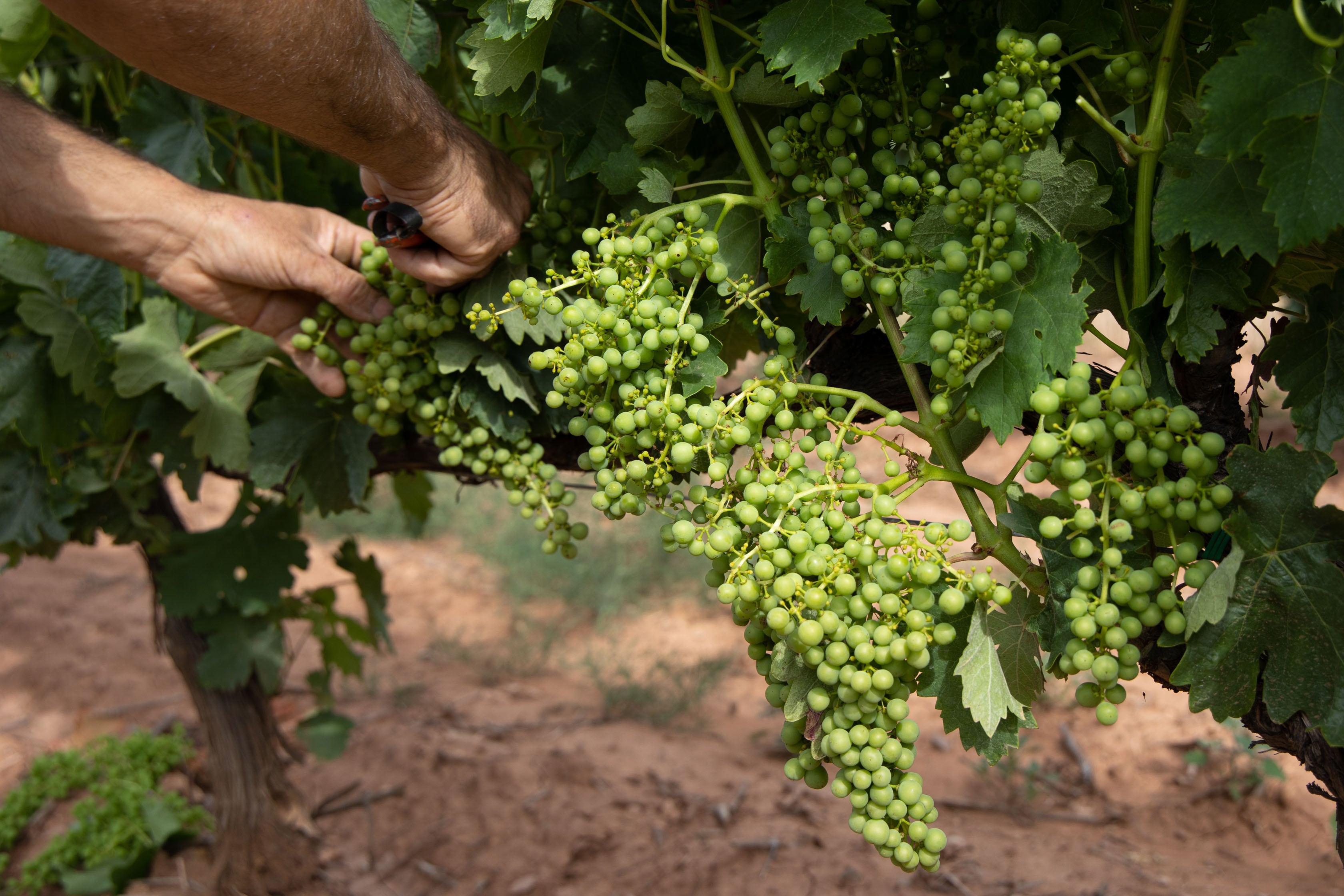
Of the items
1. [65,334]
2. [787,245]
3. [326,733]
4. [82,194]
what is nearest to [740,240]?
[787,245]

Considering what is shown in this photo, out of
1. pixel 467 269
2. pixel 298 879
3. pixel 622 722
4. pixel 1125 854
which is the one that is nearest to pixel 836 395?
pixel 467 269

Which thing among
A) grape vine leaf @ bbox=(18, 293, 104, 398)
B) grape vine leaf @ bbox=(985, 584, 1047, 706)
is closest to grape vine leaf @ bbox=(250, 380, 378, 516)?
grape vine leaf @ bbox=(18, 293, 104, 398)

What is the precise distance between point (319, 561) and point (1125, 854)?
551cm

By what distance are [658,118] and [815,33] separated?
249 millimetres

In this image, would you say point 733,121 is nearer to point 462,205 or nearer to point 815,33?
point 815,33

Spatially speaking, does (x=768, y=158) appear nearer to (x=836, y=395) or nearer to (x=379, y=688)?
(x=836, y=395)

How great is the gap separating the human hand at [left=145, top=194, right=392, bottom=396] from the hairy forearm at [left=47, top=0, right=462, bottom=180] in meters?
0.36

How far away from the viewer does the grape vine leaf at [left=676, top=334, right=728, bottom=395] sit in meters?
1.13

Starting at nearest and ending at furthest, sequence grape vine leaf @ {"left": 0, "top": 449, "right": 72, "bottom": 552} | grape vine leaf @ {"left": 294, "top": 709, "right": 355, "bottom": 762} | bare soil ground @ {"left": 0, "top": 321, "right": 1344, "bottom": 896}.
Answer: grape vine leaf @ {"left": 0, "top": 449, "right": 72, "bottom": 552}, bare soil ground @ {"left": 0, "top": 321, "right": 1344, "bottom": 896}, grape vine leaf @ {"left": 294, "top": 709, "right": 355, "bottom": 762}

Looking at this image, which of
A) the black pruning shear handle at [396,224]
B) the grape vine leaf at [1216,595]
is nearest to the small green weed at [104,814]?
the black pruning shear handle at [396,224]

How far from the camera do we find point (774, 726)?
4.80 meters

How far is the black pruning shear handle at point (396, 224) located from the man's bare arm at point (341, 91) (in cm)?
1

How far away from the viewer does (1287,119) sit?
0.88 m

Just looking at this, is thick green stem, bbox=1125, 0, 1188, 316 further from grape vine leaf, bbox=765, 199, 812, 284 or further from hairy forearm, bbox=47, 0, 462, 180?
hairy forearm, bbox=47, 0, 462, 180
